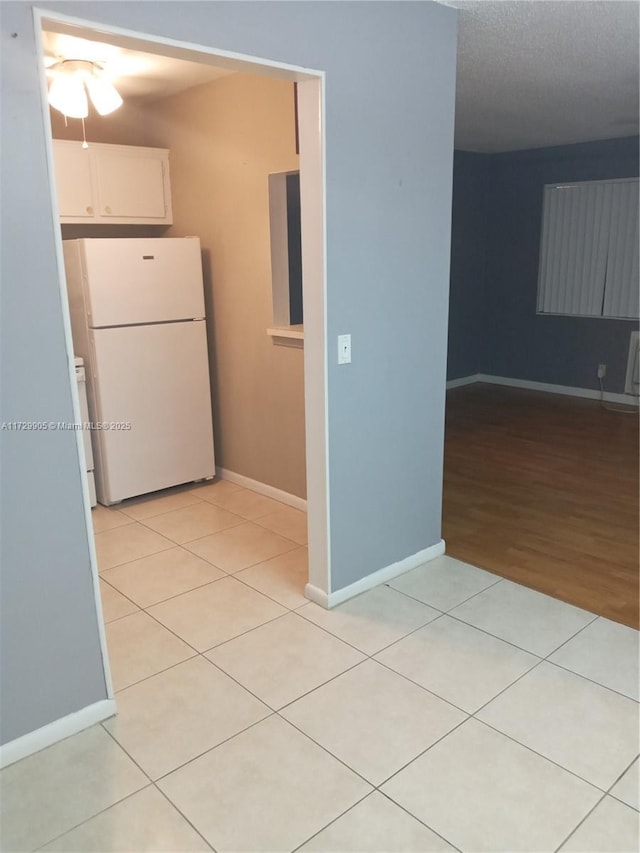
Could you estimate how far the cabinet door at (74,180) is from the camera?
Result: 3.76 m

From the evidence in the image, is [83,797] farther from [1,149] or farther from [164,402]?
[164,402]

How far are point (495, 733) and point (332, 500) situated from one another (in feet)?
3.46

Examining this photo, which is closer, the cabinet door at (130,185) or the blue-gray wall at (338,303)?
the blue-gray wall at (338,303)

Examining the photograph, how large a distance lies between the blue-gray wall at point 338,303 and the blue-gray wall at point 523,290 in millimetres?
3939

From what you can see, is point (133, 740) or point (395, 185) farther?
point (395, 185)

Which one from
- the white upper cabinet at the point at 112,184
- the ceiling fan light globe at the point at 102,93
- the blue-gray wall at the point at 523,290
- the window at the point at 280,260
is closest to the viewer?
the ceiling fan light globe at the point at 102,93

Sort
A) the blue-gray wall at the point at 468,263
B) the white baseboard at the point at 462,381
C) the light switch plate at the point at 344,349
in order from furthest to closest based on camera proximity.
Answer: the white baseboard at the point at 462,381
the blue-gray wall at the point at 468,263
the light switch plate at the point at 344,349

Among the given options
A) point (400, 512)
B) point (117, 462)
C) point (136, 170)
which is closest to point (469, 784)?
point (400, 512)

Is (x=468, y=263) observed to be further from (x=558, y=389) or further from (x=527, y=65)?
(x=527, y=65)

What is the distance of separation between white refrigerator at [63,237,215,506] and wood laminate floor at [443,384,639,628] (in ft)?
5.68

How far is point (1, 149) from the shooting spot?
1694 millimetres

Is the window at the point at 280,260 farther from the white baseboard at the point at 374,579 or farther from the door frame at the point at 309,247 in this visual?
the white baseboard at the point at 374,579

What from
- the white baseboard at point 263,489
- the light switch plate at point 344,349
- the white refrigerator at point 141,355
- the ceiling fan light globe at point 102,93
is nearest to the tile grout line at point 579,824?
the light switch plate at point 344,349

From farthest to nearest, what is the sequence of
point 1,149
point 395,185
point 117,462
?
point 117,462 < point 395,185 < point 1,149
